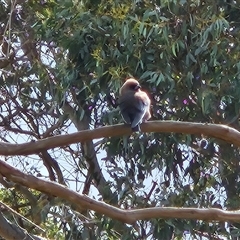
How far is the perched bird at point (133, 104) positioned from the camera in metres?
6.07

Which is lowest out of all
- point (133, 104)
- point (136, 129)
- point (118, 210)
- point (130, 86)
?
point (118, 210)

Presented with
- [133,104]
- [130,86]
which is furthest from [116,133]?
[130,86]

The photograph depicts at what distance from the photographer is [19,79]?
9.18m

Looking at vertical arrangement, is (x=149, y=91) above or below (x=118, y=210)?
above

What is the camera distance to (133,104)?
21.6ft

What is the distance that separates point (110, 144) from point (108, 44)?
105 centimetres

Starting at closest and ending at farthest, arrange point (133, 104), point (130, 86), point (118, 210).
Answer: point (118, 210) < point (133, 104) < point (130, 86)

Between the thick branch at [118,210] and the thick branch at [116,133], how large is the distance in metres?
0.19

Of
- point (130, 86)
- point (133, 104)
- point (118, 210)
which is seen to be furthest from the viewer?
point (130, 86)

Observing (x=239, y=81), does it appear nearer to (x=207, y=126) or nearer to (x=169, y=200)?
(x=169, y=200)

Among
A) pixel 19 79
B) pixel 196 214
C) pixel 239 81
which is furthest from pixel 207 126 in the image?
pixel 19 79

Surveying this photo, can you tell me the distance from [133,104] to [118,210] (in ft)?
4.58

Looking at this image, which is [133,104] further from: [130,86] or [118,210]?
[118,210]

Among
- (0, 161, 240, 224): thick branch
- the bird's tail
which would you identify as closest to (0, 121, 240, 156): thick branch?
the bird's tail
